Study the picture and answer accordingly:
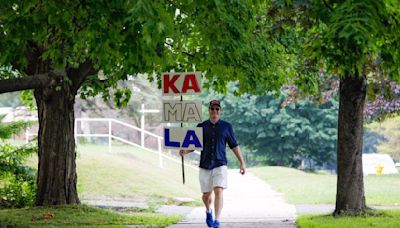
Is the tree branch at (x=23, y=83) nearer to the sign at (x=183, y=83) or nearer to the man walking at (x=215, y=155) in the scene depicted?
the man walking at (x=215, y=155)

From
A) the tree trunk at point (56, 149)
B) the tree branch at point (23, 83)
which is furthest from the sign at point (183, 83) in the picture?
the tree branch at point (23, 83)

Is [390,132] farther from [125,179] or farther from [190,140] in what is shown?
[190,140]

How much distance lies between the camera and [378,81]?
60.9 feet

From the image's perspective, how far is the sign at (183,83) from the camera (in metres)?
14.5

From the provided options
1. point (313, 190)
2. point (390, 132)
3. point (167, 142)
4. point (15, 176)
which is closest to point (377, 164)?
point (390, 132)

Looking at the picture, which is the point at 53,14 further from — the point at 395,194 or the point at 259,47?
the point at 395,194

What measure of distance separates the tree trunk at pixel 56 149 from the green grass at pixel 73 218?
0.56m

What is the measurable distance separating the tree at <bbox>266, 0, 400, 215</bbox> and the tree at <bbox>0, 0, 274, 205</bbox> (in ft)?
2.22

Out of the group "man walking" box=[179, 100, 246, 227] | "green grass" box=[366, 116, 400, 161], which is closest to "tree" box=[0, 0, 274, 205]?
"man walking" box=[179, 100, 246, 227]

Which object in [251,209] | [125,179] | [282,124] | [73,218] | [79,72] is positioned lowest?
[251,209]

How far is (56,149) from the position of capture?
17234 millimetres

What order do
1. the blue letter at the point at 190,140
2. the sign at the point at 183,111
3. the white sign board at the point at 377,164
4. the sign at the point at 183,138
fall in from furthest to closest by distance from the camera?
the white sign board at the point at 377,164, the sign at the point at 183,111, the blue letter at the point at 190,140, the sign at the point at 183,138

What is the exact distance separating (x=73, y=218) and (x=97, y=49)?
6806mm

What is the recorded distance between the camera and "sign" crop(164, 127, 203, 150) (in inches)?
506
